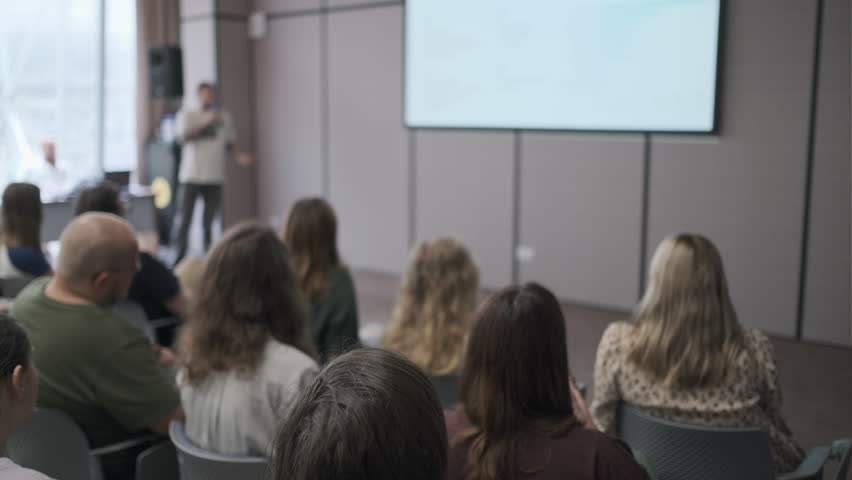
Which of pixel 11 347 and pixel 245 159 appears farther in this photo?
pixel 245 159

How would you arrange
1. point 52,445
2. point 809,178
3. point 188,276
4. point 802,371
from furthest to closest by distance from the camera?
point 809,178
point 802,371
point 188,276
point 52,445

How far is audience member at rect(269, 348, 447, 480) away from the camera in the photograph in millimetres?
773

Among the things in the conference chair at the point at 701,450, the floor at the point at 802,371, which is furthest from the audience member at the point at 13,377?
the floor at the point at 802,371

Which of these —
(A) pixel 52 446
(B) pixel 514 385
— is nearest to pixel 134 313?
(A) pixel 52 446

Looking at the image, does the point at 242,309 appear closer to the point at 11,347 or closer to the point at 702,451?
the point at 11,347

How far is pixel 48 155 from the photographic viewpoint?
593 centimetres

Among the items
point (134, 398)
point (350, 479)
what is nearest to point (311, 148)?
point (134, 398)

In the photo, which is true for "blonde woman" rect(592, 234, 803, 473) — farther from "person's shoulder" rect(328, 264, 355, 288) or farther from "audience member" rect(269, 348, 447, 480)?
"audience member" rect(269, 348, 447, 480)

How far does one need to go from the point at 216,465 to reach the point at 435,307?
1117mm

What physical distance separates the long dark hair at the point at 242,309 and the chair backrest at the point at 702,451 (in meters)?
0.91

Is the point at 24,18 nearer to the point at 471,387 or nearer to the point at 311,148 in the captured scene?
the point at 311,148

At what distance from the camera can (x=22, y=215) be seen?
3.33 metres

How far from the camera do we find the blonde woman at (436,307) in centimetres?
261

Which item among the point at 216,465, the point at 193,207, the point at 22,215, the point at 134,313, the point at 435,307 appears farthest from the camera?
the point at 193,207
